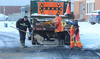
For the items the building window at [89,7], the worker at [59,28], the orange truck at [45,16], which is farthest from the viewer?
the building window at [89,7]

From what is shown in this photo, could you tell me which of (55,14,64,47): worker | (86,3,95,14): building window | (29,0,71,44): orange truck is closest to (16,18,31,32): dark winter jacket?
(29,0,71,44): orange truck

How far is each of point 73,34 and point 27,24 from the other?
2283 mm

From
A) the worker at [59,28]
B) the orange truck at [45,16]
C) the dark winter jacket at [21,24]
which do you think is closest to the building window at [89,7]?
the orange truck at [45,16]

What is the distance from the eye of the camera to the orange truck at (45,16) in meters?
9.53

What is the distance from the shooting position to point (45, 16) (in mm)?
10078

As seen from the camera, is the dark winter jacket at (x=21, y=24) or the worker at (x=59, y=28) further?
the dark winter jacket at (x=21, y=24)

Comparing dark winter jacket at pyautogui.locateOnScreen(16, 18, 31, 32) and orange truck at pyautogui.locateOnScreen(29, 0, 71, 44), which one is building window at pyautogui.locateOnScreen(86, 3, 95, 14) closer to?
orange truck at pyautogui.locateOnScreen(29, 0, 71, 44)

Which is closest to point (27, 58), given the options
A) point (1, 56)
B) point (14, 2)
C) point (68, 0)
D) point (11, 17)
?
point (1, 56)

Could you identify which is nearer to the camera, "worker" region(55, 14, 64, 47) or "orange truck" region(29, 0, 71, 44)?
"worker" region(55, 14, 64, 47)

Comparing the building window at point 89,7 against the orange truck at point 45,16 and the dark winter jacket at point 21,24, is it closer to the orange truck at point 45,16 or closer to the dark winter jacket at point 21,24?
the orange truck at point 45,16

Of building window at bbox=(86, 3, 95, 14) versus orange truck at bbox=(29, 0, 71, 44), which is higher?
building window at bbox=(86, 3, 95, 14)

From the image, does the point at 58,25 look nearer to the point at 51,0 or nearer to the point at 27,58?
the point at 51,0

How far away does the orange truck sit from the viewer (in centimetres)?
953

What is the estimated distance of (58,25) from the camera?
9.31 metres
